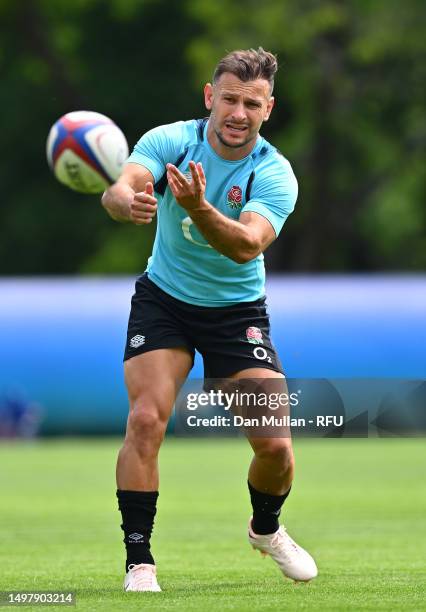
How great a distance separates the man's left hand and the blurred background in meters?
14.5

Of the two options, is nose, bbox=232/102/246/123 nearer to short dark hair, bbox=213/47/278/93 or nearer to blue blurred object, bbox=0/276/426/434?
short dark hair, bbox=213/47/278/93

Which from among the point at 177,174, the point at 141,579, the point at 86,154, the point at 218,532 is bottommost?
the point at 218,532

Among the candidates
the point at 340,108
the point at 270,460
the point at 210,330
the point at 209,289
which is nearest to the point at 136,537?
the point at 270,460

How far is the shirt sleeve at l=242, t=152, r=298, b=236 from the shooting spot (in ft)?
22.9

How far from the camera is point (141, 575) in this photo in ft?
22.0

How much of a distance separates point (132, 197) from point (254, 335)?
41.3 inches

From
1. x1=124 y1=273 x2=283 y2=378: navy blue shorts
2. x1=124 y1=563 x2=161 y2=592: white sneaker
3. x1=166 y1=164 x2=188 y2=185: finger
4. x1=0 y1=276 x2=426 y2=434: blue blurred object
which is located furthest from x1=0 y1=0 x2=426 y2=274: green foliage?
x1=124 y1=563 x2=161 y2=592: white sneaker

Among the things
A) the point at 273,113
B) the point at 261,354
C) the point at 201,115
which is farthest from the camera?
the point at 273,113

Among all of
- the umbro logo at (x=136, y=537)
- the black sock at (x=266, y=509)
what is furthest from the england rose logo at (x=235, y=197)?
the umbro logo at (x=136, y=537)

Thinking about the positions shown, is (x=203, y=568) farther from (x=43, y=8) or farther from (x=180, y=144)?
(x=43, y=8)

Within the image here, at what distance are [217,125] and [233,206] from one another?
1.31ft

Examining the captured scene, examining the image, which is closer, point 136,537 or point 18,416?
point 136,537

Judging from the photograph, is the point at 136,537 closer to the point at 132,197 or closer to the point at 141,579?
the point at 141,579

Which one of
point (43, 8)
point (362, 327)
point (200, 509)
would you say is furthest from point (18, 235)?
point (200, 509)
